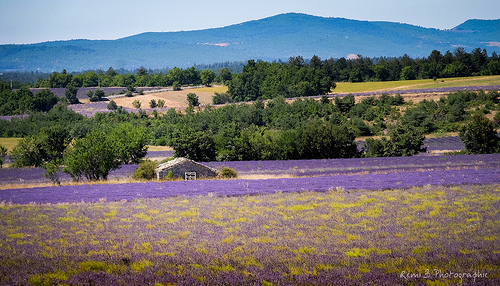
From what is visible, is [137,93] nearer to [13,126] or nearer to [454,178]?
[13,126]

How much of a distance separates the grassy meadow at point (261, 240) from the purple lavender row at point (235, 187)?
187 centimetres

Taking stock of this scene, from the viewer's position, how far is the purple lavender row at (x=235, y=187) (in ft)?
94.7

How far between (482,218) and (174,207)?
1409cm

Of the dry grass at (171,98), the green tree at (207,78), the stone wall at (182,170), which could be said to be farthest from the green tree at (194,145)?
the green tree at (207,78)

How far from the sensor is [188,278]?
42.2 feet

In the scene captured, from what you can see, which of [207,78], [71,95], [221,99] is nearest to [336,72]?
[221,99]

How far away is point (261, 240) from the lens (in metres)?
17.7

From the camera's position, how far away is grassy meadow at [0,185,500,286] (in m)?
13.0

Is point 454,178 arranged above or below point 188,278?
below

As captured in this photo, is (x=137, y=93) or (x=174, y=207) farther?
(x=137, y=93)

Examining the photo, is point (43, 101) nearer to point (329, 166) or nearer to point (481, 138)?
point (329, 166)

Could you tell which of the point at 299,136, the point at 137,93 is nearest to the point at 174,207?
the point at 299,136

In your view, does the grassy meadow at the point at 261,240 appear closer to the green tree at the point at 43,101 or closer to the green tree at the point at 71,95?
the green tree at the point at 43,101

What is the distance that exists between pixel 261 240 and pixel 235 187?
46.1 feet
